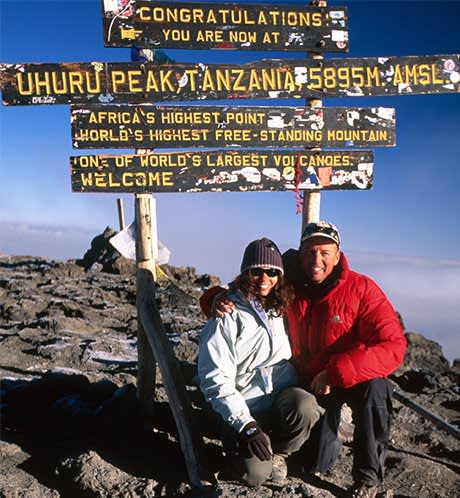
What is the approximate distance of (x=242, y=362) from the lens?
4297 mm

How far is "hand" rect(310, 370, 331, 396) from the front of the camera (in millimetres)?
4258

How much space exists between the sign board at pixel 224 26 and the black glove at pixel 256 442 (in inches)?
142

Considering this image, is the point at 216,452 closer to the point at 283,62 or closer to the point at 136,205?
the point at 136,205

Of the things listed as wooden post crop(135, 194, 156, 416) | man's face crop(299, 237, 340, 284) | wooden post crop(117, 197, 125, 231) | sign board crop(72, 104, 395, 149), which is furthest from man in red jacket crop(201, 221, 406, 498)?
wooden post crop(117, 197, 125, 231)

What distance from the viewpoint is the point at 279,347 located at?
4.38 m

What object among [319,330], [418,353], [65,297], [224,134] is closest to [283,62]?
[224,134]

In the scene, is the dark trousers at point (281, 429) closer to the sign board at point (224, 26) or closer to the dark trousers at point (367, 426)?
the dark trousers at point (367, 426)

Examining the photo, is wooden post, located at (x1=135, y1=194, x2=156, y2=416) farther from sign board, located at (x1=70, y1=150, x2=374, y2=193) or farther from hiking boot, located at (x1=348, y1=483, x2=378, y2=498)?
hiking boot, located at (x1=348, y1=483, x2=378, y2=498)

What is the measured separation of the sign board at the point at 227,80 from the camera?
5.35 m

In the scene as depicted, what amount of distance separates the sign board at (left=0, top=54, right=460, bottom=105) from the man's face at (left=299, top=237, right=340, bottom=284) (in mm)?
1846

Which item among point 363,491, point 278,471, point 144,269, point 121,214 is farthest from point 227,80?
point 121,214

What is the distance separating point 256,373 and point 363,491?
1.13 m

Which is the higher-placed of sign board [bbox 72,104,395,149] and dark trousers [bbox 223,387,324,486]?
sign board [bbox 72,104,395,149]

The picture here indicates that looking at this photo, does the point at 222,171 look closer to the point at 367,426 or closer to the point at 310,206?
the point at 310,206
